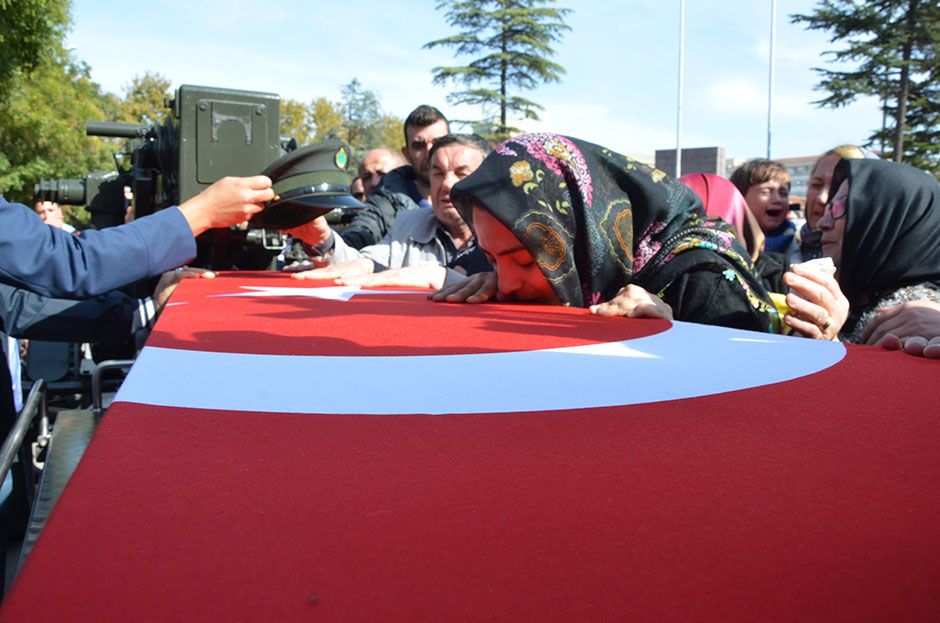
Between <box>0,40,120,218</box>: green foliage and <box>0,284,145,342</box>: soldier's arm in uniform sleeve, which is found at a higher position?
<box>0,40,120,218</box>: green foliage

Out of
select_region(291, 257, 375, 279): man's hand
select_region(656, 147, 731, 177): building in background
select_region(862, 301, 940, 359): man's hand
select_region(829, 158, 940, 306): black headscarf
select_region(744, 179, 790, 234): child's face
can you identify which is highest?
select_region(656, 147, 731, 177): building in background

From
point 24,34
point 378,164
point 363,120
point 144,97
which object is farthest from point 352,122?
point 378,164

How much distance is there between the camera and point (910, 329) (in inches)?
54.9

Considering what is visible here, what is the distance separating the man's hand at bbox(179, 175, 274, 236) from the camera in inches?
85.7

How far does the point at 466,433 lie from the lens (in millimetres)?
675

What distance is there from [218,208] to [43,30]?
1804cm

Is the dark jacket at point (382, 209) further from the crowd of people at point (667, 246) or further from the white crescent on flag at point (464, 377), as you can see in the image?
the white crescent on flag at point (464, 377)

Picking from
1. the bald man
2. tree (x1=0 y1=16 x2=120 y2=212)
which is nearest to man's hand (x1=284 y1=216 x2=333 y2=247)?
the bald man

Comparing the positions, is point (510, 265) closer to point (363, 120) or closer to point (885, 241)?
point (885, 241)

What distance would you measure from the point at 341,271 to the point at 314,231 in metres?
0.41

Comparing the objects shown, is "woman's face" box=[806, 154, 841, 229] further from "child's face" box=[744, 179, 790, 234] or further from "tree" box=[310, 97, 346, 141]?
"tree" box=[310, 97, 346, 141]

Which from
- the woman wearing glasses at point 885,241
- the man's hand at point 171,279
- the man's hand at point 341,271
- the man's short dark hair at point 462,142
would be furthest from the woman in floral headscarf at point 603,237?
the man's short dark hair at point 462,142

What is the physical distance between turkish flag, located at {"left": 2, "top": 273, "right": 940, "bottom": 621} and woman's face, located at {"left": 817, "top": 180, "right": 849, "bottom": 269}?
1.40 metres

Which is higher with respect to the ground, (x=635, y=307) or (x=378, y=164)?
(x=378, y=164)
